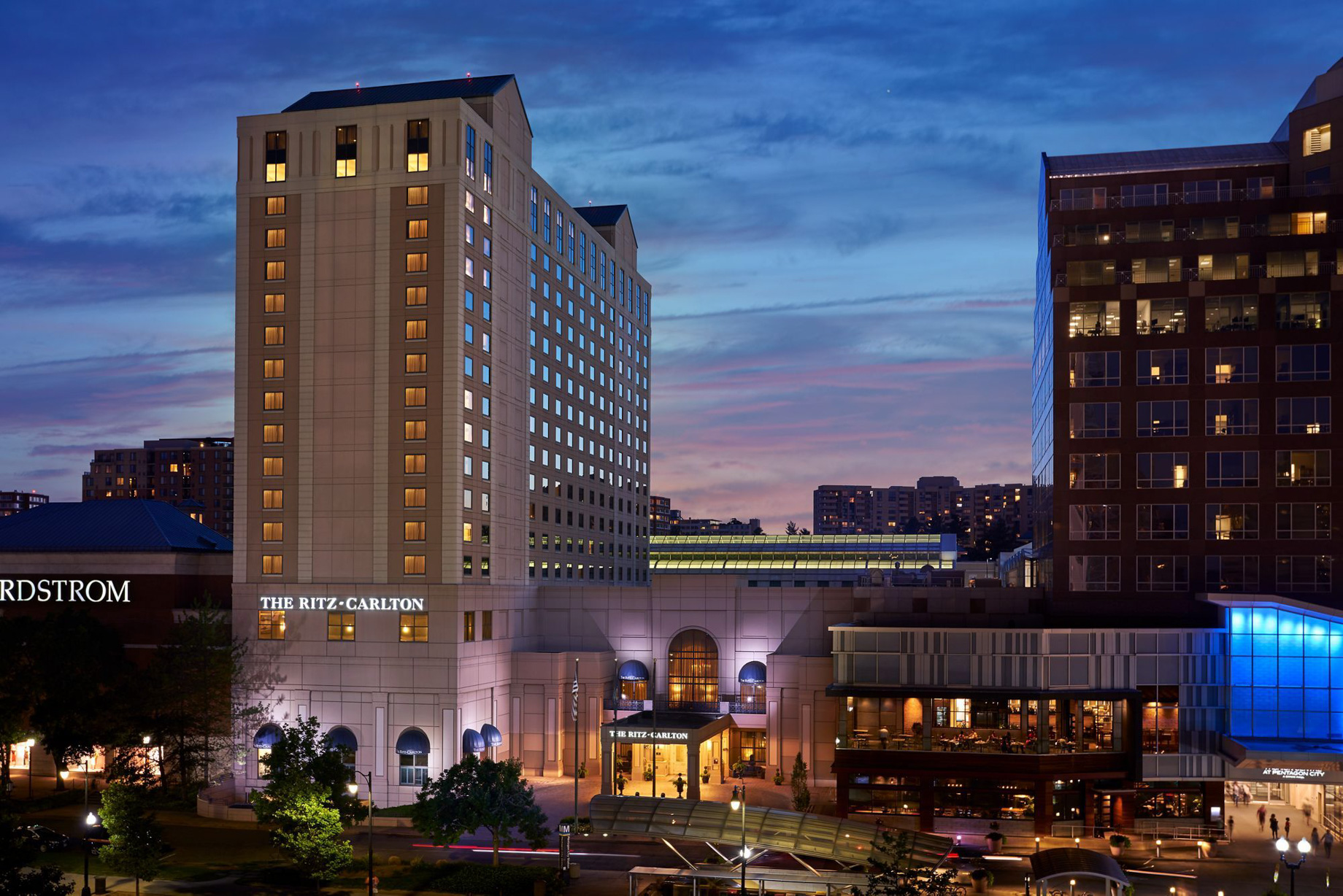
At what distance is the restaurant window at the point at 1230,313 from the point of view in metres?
94.6

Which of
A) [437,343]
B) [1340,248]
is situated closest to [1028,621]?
[1340,248]

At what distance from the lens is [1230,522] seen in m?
95.2

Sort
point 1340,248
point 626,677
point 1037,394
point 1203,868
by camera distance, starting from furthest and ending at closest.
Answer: point 1037,394
point 626,677
point 1340,248
point 1203,868

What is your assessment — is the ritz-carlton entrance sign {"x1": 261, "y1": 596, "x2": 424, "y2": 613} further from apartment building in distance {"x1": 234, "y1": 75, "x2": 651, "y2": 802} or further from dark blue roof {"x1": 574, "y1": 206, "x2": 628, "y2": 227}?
dark blue roof {"x1": 574, "y1": 206, "x2": 628, "y2": 227}

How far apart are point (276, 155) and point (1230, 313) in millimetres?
72846

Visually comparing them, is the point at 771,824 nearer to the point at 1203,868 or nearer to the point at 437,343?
the point at 1203,868

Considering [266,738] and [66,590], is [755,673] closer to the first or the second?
[266,738]

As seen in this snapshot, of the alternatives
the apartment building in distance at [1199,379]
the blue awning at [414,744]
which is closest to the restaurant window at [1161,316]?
the apartment building in distance at [1199,379]

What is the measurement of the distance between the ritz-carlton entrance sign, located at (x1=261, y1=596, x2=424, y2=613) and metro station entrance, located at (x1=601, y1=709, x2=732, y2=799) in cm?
1671

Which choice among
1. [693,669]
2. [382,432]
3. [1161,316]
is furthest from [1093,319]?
[382,432]

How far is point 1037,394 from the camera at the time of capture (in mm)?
127062

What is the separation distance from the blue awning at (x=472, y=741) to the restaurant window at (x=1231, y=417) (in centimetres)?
5830

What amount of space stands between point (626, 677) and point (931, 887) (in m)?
54.1

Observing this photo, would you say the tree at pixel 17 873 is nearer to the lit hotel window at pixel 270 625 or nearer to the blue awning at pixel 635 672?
the lit hotel window at pixel 270 625
